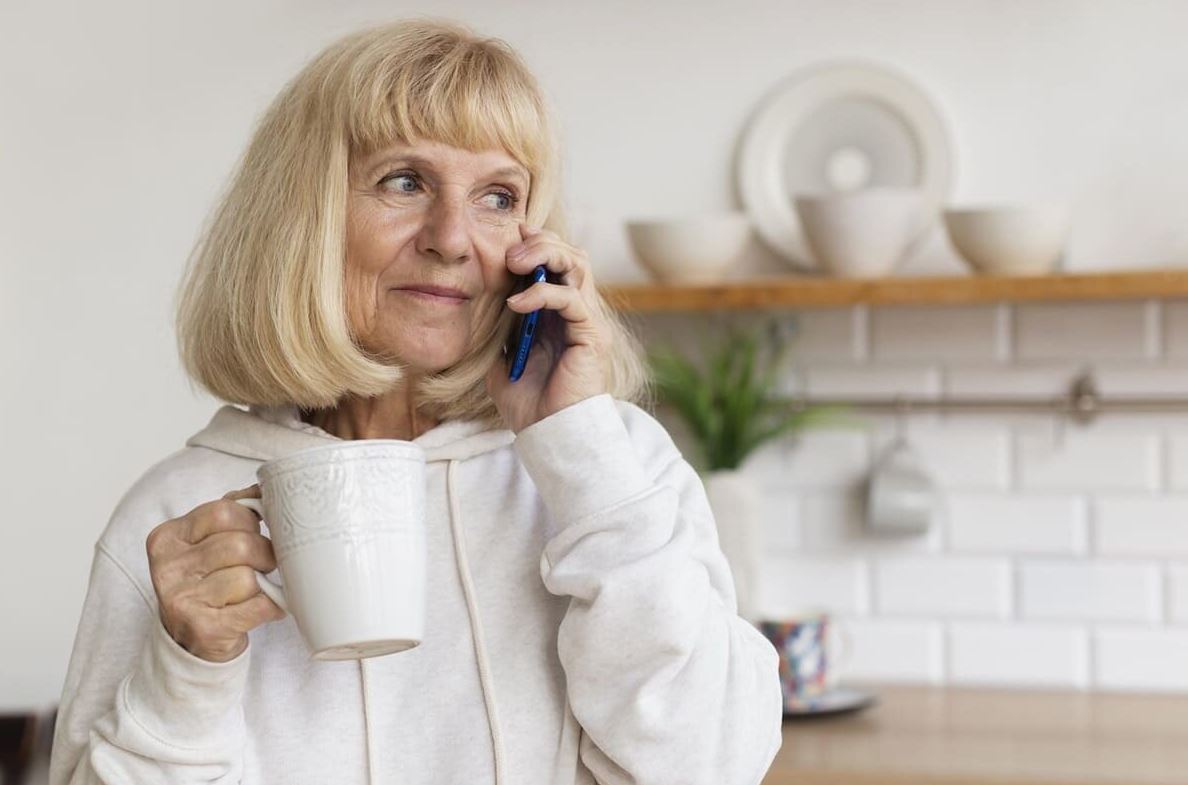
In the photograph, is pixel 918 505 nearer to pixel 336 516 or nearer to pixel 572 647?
pixel 572 647

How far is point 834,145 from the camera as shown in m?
2.44

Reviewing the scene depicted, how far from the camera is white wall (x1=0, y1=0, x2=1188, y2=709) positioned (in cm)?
237

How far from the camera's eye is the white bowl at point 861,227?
88.5 inches

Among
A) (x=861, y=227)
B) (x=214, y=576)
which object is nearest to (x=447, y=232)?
(x=214, y=576)

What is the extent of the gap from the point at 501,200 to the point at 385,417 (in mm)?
202

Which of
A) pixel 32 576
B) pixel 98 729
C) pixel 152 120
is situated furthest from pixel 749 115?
pixel 98 729

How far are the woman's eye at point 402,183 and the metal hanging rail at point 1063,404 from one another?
4.72 ft

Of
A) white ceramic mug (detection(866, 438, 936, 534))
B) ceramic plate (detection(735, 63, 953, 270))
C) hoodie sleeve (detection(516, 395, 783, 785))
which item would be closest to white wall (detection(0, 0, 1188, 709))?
ceramic plate (detection(735, 63, 953, 270))

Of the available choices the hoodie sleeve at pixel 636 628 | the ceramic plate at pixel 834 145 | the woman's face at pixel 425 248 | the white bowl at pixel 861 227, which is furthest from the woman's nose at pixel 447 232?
the ceramic plate at pixel 834 145

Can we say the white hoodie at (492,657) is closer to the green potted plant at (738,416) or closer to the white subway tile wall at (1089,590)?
the green potted plant at (738,416)

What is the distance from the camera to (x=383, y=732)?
1115mm

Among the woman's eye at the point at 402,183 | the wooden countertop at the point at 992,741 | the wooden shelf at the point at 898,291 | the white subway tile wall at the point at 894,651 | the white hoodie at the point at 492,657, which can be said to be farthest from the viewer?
the white subway tile wall at the point at 894,651

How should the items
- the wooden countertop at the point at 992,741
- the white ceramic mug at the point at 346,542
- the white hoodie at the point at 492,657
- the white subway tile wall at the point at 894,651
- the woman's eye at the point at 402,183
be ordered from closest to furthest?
the white ceramic mug at the point at 346,542 < the white hoodie at the point at 492,657 < the woman's eye at the point at 402,183 < the wooden countertop at the point at 992,741 < the white subway tile wall at the point at 894,651

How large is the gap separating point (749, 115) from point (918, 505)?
672 millimetres
